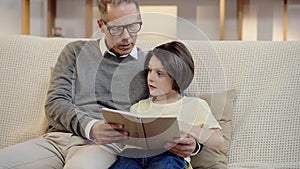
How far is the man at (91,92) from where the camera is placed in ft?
5.05

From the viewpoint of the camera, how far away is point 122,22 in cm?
161

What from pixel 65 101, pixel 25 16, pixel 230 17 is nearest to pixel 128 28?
pixel 65 101

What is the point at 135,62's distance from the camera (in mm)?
1711

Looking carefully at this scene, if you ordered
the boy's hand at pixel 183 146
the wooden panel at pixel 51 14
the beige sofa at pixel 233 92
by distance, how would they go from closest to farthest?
1. the boy's hand at pixel 183 146
2. the beige sofa at pixel 233 92
3. the wooden panel at pixel 51 14

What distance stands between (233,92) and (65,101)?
0.60 metres

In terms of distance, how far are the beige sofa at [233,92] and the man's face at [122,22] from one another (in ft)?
0.54

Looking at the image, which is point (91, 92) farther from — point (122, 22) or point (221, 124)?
point (221, 124)

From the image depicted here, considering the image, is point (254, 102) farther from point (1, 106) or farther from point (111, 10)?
Result: point (1, 106)

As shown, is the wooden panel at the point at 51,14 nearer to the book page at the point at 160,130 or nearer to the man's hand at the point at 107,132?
the man's hand at the point at 107,132

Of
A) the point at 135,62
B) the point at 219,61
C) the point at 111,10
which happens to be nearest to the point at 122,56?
the point at 135,62

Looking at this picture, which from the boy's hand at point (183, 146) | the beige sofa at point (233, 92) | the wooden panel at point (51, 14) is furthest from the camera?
the wooden panel at point (51, 14)

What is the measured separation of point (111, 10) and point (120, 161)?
500mm

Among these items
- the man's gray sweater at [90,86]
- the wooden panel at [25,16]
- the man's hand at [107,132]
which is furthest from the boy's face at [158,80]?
the wooden panel at [25,16]

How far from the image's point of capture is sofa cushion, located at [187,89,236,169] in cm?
164
